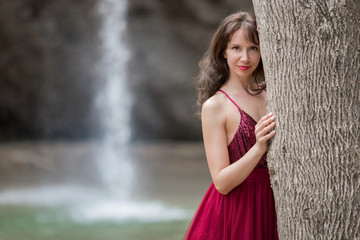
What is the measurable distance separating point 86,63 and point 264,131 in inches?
380

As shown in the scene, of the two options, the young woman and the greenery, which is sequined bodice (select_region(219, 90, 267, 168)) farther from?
the greenery

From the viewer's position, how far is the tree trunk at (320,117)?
1.79 m

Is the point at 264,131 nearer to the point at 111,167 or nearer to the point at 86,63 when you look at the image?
the point at 111,167

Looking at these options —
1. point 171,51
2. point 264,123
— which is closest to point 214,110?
point 264,123

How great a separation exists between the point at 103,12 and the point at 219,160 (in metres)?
9.39

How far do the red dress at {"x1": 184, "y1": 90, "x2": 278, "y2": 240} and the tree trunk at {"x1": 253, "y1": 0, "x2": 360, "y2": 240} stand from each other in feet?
0.85

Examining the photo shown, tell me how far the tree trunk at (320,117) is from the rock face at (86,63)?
337 inches

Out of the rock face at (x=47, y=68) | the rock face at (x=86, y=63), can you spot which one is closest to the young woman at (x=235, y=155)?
the rock face at (x=86, y=63)

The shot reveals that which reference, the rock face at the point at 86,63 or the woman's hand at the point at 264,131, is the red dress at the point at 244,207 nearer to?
the woman's hand at the point at 264,131

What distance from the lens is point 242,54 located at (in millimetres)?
2184

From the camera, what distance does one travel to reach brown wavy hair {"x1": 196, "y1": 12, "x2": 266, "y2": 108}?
218cm

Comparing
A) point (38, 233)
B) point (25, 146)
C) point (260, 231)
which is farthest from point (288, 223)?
point (25, 146)

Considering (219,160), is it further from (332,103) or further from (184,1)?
(184,1)

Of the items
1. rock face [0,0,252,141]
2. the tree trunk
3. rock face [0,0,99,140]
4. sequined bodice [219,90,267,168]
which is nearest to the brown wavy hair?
sequined bodice [219,90,267,168]
